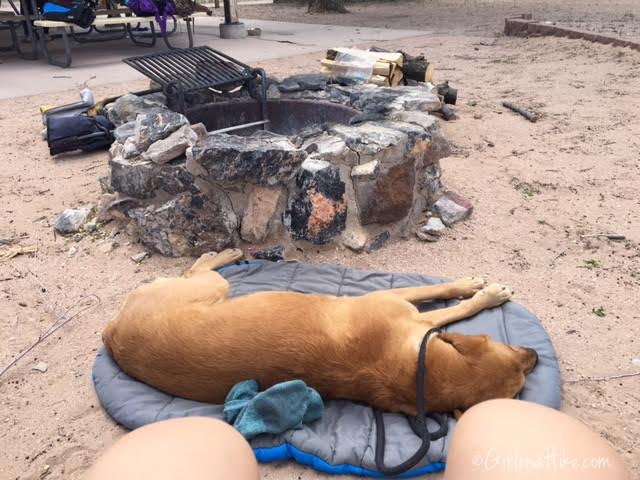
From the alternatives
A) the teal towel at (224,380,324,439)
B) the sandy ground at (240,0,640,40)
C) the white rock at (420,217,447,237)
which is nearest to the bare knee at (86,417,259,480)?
the teal towel at (224,380,324,439)

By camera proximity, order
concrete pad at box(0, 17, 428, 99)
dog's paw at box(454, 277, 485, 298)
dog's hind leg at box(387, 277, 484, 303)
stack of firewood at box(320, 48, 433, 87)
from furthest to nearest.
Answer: concrete pad at box(0, 17, 428, 99) → stack of firewood at box(320, 48, 433, 87) → dog's paw at box(454, 277, 485, 298) → dog's hind leg at box(387, 277, 484, 303)

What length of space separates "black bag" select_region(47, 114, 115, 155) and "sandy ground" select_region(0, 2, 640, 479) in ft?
0.51

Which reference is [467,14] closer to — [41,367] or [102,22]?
[102,22]

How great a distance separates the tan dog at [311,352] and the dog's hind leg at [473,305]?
28 cm

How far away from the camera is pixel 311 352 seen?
2.25 meters

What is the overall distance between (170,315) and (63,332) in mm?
1011

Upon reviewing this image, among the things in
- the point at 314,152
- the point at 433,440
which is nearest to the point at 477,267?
the point at 314,152

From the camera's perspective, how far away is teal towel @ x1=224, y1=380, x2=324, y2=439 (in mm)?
2184

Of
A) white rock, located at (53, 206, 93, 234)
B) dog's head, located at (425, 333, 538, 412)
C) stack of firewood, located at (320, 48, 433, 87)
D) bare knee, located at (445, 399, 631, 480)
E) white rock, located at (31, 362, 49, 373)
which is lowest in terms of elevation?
white rock, located at (31, 362, 49, 373)

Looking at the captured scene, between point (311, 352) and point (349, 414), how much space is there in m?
0.34

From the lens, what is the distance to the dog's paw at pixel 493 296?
2.93 meters

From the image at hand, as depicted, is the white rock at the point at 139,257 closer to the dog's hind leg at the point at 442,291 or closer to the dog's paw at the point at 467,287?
the dog's hind leg at the point at 442,291

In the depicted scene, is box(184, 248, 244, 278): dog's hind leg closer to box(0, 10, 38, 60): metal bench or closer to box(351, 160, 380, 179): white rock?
box(351, 160, 380, 179): white rock

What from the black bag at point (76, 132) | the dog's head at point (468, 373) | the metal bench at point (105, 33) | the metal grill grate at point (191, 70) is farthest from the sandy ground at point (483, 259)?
the metal bench at point (105, 33)
